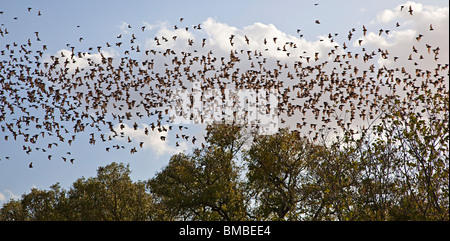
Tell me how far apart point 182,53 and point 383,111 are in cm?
1529

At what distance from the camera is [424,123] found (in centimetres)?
1504

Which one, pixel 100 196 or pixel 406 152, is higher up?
pixel 100 196

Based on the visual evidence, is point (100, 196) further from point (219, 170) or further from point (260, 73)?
point (260, 73)

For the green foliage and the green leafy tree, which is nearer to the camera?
the green foliage

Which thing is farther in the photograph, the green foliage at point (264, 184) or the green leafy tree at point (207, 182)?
the green leafy tree at point (207, 182)

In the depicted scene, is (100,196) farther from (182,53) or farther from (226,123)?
(182,53)

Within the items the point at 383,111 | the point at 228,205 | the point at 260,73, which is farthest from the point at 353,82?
the point at 228,205

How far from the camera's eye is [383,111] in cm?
1605
